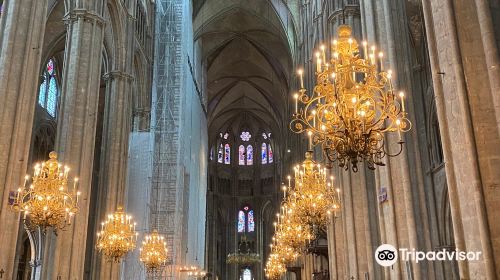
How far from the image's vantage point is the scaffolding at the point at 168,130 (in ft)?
77.0

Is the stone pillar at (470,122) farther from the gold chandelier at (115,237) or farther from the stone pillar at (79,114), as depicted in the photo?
the gold chandelier at (115,237)

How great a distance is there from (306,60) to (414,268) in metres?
18.5

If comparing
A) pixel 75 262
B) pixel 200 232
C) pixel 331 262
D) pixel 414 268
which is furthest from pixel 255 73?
pixel 414 268

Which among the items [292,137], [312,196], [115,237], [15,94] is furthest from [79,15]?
[292,137]

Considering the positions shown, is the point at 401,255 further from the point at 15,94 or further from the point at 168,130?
the point at 168,130

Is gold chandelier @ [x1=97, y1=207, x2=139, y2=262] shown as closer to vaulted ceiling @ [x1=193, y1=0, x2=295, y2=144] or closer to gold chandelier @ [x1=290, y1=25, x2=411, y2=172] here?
gold chandelier @ [x1=290, y1=25, x2=411, y2=172]

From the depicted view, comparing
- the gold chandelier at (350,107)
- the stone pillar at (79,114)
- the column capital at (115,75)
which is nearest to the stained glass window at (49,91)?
the column capital at (115,75)

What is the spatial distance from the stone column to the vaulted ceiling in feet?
76.0

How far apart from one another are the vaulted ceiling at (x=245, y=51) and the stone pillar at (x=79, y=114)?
761 inches

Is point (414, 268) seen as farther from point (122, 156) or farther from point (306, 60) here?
point (306, 60)

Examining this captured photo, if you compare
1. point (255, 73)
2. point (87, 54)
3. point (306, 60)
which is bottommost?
point (87, 54)

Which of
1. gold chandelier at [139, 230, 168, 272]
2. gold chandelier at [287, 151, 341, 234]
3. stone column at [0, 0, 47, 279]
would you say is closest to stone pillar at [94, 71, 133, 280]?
gold chandelier at [139, 230, 168, 272]

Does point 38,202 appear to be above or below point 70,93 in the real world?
below

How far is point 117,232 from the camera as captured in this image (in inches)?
629
